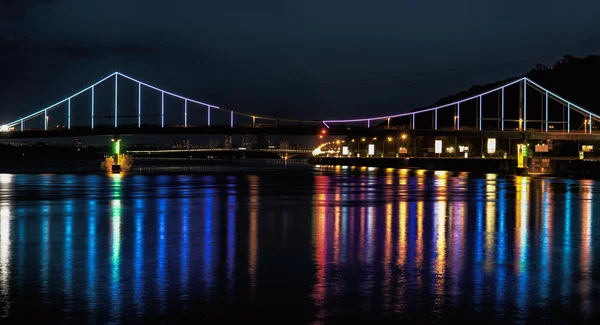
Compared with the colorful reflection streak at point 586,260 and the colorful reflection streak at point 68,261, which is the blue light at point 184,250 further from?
the colorful reflection streak at point 586,260

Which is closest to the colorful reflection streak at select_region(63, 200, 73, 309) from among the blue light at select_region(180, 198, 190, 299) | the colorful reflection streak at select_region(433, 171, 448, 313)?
the blue light at select_region(180, 198, 190, 299)

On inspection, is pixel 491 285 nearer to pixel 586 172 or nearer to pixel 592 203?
pixel 592 203

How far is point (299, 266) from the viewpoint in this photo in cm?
1260

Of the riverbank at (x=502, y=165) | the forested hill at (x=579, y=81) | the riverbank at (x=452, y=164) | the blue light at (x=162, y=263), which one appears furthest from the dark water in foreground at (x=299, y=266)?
the forested hill at (x=579, y=81)

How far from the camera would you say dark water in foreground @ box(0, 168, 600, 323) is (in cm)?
932

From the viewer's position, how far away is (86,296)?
1002 cm

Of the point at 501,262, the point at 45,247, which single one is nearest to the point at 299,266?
the point at 501,262

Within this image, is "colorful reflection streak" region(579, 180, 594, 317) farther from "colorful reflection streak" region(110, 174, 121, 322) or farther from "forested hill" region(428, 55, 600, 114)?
"forested hill" region(428, 55, 600, 114)

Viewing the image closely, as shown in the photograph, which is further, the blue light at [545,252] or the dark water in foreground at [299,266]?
the blue light at [545,252]

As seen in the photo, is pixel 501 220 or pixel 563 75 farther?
pixel 563 75

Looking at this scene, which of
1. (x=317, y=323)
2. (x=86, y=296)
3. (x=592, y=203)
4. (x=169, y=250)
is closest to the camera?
(x=317, y=323)

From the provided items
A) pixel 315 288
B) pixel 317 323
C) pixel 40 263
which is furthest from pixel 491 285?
pixel 40 263

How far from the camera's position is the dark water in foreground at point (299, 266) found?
932 cm

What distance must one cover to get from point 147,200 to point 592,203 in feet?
54.7
